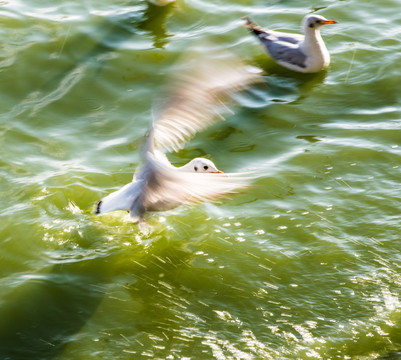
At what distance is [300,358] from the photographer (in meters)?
5.41

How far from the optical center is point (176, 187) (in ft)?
16.7

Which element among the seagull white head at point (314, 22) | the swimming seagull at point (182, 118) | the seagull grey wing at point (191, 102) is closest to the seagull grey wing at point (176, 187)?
the swimming seagull at point (182, 118)

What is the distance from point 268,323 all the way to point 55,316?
163cm

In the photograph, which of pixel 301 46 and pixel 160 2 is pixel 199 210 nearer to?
pixel 301 46

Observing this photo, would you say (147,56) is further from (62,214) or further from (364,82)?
(62,214)

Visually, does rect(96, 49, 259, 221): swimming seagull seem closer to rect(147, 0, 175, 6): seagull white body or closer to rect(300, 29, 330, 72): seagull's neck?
rect(300, 29, 330, 72): seagull's neck

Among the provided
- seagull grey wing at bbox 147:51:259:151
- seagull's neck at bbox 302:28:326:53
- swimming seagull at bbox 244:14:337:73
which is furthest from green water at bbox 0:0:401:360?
seagull grey wing at bbox 147:51:259:151

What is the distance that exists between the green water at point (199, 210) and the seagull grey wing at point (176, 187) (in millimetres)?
807

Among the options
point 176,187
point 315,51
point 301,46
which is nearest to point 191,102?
point 176,187

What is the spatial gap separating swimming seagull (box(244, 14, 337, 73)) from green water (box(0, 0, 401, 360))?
0.52ft

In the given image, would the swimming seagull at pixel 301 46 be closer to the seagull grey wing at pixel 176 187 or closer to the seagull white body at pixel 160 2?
the seagull white body at pixel 160 2

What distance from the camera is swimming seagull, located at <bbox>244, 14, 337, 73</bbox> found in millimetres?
9273

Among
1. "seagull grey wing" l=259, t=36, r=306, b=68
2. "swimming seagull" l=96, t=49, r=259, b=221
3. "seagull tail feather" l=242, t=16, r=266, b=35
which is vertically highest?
"swimming seagull" l=96, t=49, r=259, b=221

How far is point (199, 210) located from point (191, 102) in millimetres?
1269
